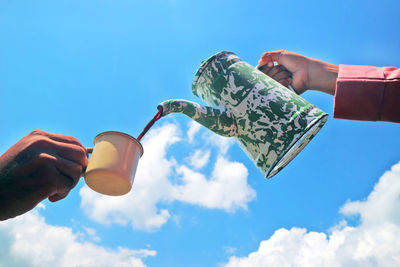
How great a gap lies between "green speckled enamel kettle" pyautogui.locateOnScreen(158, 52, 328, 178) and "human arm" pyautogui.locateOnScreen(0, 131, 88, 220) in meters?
0.62

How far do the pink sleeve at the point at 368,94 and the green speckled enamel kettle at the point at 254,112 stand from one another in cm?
37

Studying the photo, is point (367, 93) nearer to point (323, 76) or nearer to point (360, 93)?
point (360, 93)

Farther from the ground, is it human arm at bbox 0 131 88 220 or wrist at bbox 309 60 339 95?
wrist at bbox 309 60 339 95

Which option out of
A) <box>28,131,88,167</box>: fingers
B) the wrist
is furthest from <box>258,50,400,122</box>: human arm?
<box>28,131,88,167</box>: fingers

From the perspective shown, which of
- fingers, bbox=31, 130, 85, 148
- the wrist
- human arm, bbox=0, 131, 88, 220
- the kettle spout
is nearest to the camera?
human arm, bbox=0, 131, 88, 220

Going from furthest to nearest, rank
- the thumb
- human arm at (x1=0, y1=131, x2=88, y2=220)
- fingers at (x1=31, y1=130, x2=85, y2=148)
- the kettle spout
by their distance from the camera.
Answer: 1. the thumb
2. the kettle spout
3. fingers at (x1=31, y1=130, x2=85, y2=148)
4. human arm at (x1=0, y1=131, x2=88, y2=220)

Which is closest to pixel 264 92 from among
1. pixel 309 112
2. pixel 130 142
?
pixel 309 112

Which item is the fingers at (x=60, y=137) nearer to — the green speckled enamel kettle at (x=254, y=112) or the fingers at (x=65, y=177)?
the fingers at (x=65, y=177)

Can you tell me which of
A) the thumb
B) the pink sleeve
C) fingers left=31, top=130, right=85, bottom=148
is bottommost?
fingers left=31, top=130, right=85, bottom=148

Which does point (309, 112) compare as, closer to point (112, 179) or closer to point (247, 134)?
point (247, 134)

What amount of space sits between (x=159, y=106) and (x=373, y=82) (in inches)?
39.4

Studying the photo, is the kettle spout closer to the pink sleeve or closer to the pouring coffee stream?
the pouring coffee stream

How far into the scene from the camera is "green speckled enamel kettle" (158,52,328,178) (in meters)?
1.70

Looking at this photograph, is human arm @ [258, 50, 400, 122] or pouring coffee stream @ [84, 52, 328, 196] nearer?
human arm @ [258, 50, 400, 122]
